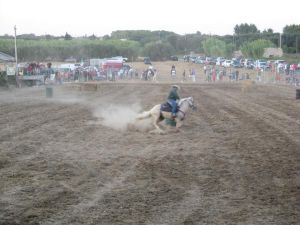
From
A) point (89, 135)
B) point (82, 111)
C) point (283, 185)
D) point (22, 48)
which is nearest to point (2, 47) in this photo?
point (22, 48)

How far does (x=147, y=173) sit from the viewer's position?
10.7 m

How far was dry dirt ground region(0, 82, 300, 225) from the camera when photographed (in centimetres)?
790

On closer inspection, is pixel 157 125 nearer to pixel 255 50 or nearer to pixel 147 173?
pixel 147 173

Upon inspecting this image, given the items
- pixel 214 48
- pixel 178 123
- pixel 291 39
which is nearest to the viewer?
pixel 178 123

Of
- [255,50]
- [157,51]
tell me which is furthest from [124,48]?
[255,50]

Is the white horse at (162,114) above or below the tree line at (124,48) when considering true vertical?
below

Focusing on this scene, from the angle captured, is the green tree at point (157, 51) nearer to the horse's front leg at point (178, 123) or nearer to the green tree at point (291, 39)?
the green tree at point (291, 39)

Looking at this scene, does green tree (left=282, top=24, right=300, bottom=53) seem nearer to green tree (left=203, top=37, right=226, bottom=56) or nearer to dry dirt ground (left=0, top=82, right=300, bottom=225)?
green tree (left=203, top=37, right=226, bottom=56)

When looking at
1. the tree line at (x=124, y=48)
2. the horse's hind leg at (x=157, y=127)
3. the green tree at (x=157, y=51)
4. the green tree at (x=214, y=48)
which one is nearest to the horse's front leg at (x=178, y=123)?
the horse's hind leg at (x=157, y=127)

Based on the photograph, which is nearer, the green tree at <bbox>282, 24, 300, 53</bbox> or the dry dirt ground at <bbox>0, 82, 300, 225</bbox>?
A: the dry dirt ground at <bbox>0, 82, 300, 225</bbox>

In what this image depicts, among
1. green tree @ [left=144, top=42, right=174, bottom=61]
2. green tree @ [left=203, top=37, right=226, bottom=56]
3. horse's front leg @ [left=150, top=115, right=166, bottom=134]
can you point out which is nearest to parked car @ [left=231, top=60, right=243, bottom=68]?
green tree @ [left=144, top=42, right=174, bottom=61]

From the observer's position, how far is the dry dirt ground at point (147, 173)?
25.9 feet

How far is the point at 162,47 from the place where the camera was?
4592 inches

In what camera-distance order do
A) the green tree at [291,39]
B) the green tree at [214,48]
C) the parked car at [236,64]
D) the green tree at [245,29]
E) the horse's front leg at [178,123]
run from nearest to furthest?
the horse's front leg at [178,123] < the parked car at [236,64] < the green tree at [291,39] < the green tree at [214,48] < the green tree at [245,29]
